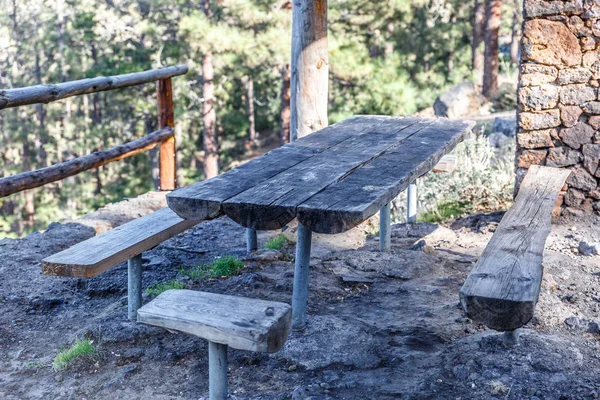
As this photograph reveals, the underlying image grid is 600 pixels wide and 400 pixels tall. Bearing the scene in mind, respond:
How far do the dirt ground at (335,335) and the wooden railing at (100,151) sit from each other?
0.60m

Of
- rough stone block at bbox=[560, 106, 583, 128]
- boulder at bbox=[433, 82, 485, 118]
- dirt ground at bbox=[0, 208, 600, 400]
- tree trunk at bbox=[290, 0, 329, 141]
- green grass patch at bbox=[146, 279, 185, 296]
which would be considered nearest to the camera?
dirt ground at bbox=[0, 208, 600, 400]

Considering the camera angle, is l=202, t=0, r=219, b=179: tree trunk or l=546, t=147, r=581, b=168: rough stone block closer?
l=546, t=147, r=581, b=168: rough stone block

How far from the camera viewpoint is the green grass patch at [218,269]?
440 centimetres

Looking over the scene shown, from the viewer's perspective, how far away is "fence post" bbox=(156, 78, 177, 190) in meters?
6.54

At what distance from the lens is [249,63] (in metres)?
15.0

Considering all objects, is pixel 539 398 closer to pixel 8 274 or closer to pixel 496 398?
pixel 496 398

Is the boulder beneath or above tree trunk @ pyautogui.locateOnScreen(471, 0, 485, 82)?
beneath

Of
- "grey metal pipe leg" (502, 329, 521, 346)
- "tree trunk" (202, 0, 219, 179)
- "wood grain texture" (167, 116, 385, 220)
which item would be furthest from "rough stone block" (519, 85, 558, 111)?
"tree trunk" (202, 0, 219, 179)

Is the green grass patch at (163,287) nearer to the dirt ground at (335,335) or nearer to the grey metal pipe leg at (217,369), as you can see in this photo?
the dirt ground at (335,335)

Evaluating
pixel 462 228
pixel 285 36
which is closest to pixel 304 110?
pixel 462 228

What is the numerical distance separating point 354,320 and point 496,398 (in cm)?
108

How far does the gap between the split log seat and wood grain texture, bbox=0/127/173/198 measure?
3.71ft

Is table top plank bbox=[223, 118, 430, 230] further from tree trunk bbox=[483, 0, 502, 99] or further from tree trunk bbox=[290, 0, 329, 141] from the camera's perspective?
tree trunk bbox=[483, 0, 502, 99]

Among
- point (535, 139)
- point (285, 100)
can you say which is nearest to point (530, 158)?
Result: point (535, 139)
